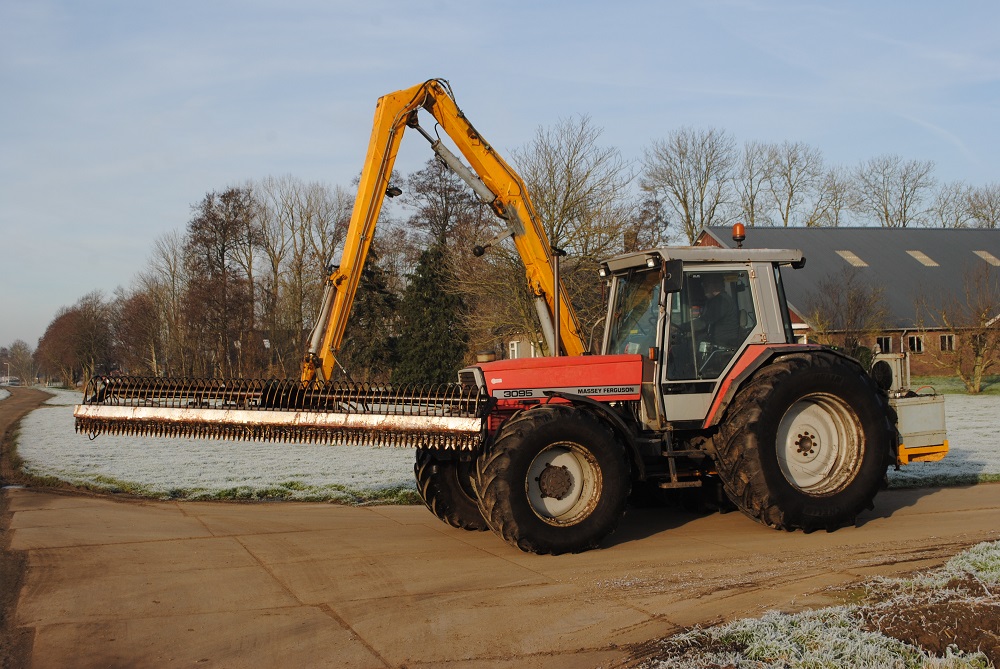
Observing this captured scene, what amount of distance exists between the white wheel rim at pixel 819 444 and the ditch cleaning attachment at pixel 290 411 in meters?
2.88

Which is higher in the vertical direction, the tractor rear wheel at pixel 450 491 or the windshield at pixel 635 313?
the windshield at pixel 635 313

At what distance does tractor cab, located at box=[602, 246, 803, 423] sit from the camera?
782 cm

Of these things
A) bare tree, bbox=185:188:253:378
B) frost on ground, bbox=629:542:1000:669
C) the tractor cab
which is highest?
bare tree, bbox=185:188:253:378

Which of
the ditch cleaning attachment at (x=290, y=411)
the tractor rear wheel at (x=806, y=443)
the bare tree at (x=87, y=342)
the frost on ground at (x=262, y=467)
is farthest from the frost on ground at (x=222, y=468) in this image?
the bare tree at (x=87, y=342)

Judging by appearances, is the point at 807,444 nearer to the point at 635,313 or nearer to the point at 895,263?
the point at 635,313

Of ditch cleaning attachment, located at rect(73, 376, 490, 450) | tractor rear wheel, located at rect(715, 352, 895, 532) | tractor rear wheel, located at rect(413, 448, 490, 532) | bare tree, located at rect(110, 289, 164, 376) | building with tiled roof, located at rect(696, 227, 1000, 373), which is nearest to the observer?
ditch cleaning attachment, located at rect(73, 376, 490, 450)

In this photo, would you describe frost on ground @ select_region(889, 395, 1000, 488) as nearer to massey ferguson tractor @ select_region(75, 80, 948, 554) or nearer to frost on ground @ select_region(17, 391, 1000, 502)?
frost on ground @ select_region(17, 391, 1000, 502)

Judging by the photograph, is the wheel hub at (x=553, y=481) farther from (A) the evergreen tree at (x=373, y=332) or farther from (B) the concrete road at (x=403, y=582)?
(A) the evergreen tree at (x=373, y=332)

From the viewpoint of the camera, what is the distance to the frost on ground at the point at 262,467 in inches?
432

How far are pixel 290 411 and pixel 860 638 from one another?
4582 millimetres

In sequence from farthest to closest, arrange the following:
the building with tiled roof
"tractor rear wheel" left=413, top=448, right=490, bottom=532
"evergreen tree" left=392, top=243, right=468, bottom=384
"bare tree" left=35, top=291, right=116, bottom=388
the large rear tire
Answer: "bare tree" left=35, top=291, right=116, bottom=388, "evergreen tree" left=392, top=243, right=468, bottom=384, the building with tiled roof, "tractor rear wheel" left=413, top=448, right=490, bottom=532, the large rear tire

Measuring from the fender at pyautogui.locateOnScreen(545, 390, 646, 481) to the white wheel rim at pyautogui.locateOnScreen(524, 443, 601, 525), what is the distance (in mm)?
368

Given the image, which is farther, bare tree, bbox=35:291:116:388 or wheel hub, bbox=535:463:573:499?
bare tree, bbox=35:291:116:388

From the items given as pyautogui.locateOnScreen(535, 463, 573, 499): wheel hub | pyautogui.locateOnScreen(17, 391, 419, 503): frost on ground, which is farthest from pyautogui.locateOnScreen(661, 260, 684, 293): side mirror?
pyautogui.locateOnScreen(17, 391, 419, 503): frost on ground
